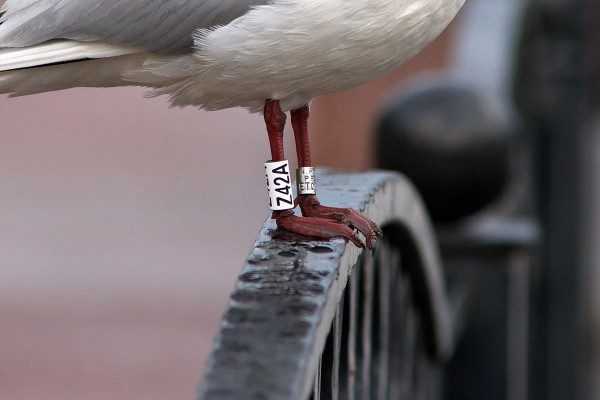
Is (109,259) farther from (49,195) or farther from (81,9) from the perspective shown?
(81,9)

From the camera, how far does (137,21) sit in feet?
7.07

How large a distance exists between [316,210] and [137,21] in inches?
20.1

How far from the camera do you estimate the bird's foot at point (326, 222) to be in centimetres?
201

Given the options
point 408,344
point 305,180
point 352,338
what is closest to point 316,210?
point 305,180

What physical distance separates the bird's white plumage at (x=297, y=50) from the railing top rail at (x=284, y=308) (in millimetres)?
269

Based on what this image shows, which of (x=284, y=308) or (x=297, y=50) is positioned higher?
(x=297, y=50)

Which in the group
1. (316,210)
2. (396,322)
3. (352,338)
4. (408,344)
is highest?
(316,210)

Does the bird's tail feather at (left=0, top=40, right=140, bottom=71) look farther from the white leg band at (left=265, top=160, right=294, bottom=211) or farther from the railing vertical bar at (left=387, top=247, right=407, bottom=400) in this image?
the railing vertical bar at (left=387, top=247, right=407, bottom=400)

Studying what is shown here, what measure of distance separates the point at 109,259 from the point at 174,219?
1.46 metres

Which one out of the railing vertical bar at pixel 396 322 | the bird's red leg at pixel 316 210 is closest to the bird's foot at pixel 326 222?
the bird's red leg at pixel 316 210

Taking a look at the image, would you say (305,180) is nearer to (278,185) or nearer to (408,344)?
(278,185)

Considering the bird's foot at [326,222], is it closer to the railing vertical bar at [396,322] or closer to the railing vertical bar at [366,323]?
the railing vertical bar at [366,323]

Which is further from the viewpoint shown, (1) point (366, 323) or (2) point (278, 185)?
(1) point (366, 323)

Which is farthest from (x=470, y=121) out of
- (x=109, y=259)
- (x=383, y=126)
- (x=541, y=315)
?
(x=109, y=259)
